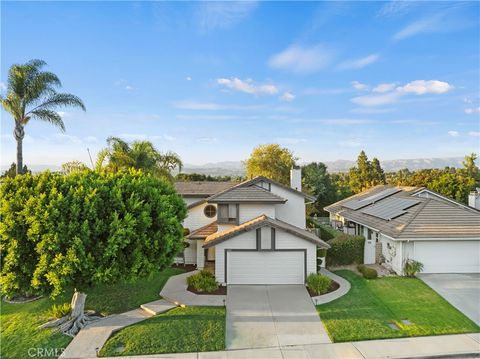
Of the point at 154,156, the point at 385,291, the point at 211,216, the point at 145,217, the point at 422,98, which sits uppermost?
the point at 422,98

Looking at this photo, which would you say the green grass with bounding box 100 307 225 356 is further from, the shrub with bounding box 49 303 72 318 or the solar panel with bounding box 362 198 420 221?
the solar panel with bounding box 362 198 420 221

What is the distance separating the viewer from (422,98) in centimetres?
2561

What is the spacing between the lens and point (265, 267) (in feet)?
50.6

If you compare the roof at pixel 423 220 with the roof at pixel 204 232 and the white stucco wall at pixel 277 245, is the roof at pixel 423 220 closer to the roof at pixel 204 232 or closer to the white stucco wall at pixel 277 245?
the white stucco wall at pixel 277 245

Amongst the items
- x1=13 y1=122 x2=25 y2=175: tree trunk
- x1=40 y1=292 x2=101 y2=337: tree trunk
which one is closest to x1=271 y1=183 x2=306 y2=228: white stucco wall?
x1=40 y1=292 x2=101 y2=337: tree trunk

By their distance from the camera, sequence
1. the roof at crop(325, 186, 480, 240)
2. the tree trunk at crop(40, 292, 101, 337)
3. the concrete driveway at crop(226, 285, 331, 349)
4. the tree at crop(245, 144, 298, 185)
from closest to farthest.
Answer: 1. the concrete driveway at crop(226, 285, 331, 349)
2. the tree trunk at crop(40, 292, 101, 337)
3. the roof at crop(325, 186, 480, 240)
4. the tree at crop(245, 144, 298, 185)

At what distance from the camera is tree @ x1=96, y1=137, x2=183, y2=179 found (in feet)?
65.6

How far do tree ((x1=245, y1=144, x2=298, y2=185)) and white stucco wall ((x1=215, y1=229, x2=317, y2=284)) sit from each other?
31011mm

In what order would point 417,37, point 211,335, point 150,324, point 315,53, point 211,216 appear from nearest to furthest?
point 211,335 < point 150,324 < point 417,37 < point 315,53 < point 211,216

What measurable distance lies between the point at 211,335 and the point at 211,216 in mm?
11316

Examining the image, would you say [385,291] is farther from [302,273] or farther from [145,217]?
[145,217]

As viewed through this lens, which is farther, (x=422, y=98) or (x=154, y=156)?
(x=422, y=98)

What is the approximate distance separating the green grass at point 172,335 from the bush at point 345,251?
9.71m

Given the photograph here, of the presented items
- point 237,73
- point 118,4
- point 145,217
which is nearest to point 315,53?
point 237,73
